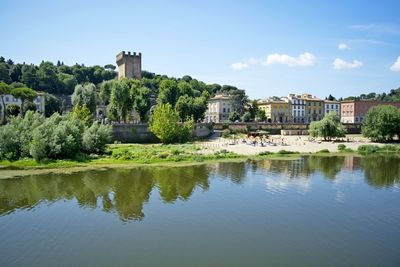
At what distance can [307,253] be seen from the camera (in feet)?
58.1

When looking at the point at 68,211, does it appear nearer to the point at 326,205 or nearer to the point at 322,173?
the point at 326,205

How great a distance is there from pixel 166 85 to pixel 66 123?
3986cm

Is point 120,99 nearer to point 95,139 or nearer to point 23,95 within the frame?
point 95,139

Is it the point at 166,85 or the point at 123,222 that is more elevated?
the point at 166,85

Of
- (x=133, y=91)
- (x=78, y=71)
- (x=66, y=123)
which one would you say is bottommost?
(x=66, y=123)

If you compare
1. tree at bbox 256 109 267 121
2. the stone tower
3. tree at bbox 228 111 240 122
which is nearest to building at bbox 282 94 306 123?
tree at bbox 256 109 267 121

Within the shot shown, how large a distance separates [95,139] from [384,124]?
5163 cm

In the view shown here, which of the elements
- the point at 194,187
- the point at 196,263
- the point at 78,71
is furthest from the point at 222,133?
the point at 78,71

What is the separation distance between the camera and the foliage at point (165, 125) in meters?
60.5

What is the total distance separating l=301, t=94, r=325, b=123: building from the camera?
11481 centimetres

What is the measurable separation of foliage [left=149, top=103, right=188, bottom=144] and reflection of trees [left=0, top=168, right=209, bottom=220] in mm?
20410

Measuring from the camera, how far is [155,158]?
46.2 meters

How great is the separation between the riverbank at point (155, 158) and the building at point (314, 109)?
5458 cm

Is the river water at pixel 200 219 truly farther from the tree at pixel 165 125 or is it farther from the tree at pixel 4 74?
the tree at pixel 4 74
